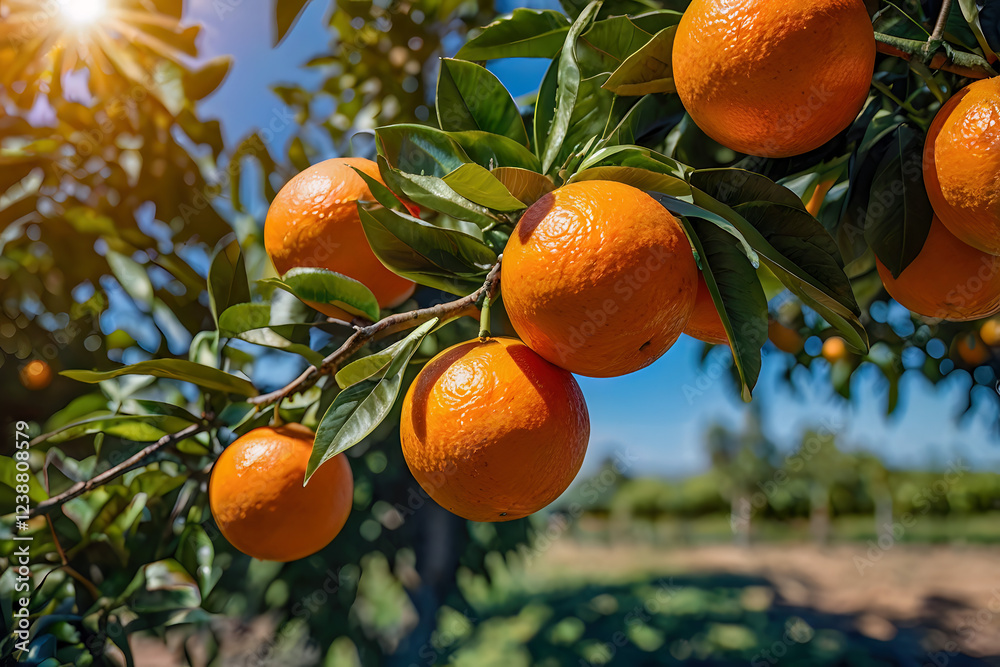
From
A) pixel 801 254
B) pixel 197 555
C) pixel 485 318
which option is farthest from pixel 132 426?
pixel 801 254

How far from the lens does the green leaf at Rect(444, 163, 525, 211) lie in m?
0.39

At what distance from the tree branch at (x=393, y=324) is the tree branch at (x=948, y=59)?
378 millimetres

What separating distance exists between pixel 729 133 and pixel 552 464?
30 cm

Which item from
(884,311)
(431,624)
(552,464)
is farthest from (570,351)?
(431,624)

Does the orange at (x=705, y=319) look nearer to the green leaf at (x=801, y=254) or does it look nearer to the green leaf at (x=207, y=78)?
the green leaf at (x=801, y=254)

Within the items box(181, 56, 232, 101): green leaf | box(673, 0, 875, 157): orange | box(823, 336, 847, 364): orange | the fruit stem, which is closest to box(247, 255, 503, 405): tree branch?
the fruit stem

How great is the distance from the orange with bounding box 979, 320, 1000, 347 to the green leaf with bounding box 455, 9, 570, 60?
1303 mm

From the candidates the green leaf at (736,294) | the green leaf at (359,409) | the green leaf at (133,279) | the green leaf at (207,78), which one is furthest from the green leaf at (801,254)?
the green leaf at (207,78)

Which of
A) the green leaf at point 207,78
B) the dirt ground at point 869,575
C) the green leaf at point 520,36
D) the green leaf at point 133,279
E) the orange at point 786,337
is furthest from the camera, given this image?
the dirt ground at point 869,575

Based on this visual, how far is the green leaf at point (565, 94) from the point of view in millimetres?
491

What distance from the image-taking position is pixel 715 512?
505 inches

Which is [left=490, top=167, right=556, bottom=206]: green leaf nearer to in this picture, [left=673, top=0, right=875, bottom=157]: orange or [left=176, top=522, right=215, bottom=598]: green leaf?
[left=673, top=0, right=875, bottom=157]: orange

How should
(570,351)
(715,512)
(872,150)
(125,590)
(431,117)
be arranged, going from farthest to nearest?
(715,512) < (431,117) < (125,590) < (872,150) < (570,351)

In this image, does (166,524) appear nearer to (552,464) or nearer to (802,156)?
(552,464)
